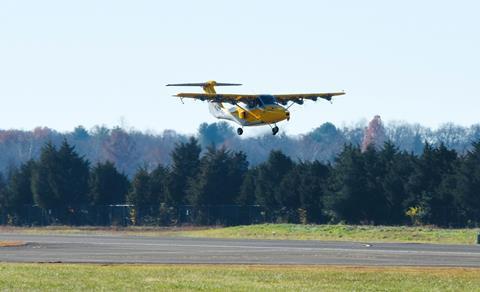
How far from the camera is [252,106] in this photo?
267 feet

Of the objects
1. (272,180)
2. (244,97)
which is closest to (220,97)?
(244,97)

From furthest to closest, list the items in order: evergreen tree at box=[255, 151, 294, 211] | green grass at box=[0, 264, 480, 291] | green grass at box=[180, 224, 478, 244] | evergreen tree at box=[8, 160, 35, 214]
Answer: evergreen tree at box=[8, 160, 35, 214] < evergreen tree at box=[255, 151, 294, 211] < green grass at box=[180, 224, 478, 244] < green grass at box=[0, 264, 480, 291]

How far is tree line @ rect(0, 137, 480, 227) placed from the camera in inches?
3802

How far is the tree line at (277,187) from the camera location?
96562 mm

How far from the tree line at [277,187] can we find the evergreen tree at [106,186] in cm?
10

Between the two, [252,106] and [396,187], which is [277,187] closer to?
[396,187]

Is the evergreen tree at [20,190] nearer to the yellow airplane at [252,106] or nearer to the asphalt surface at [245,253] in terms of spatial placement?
the yellow airplane at [252,106]

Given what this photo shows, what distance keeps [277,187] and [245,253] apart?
46281mm

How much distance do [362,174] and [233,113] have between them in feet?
72.2

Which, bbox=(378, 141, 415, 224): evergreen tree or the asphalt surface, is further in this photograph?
bbox=(378, 141, 415, 224): evergreen tree

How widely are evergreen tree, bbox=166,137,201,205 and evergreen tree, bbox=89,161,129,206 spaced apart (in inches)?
209

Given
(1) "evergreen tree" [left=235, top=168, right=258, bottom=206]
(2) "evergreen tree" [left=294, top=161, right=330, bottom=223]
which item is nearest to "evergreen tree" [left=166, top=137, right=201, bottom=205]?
(1) "evergreen tree" [left=235, top=168, right=258, bottom=206]

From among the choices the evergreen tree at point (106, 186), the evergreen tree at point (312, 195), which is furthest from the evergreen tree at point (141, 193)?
the evergreen tree at point (312, 195)

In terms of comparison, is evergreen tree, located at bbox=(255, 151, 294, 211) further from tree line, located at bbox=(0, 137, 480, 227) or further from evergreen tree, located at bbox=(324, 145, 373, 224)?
evergreen tree, located at bbox=(324, 145, 373, 224)
